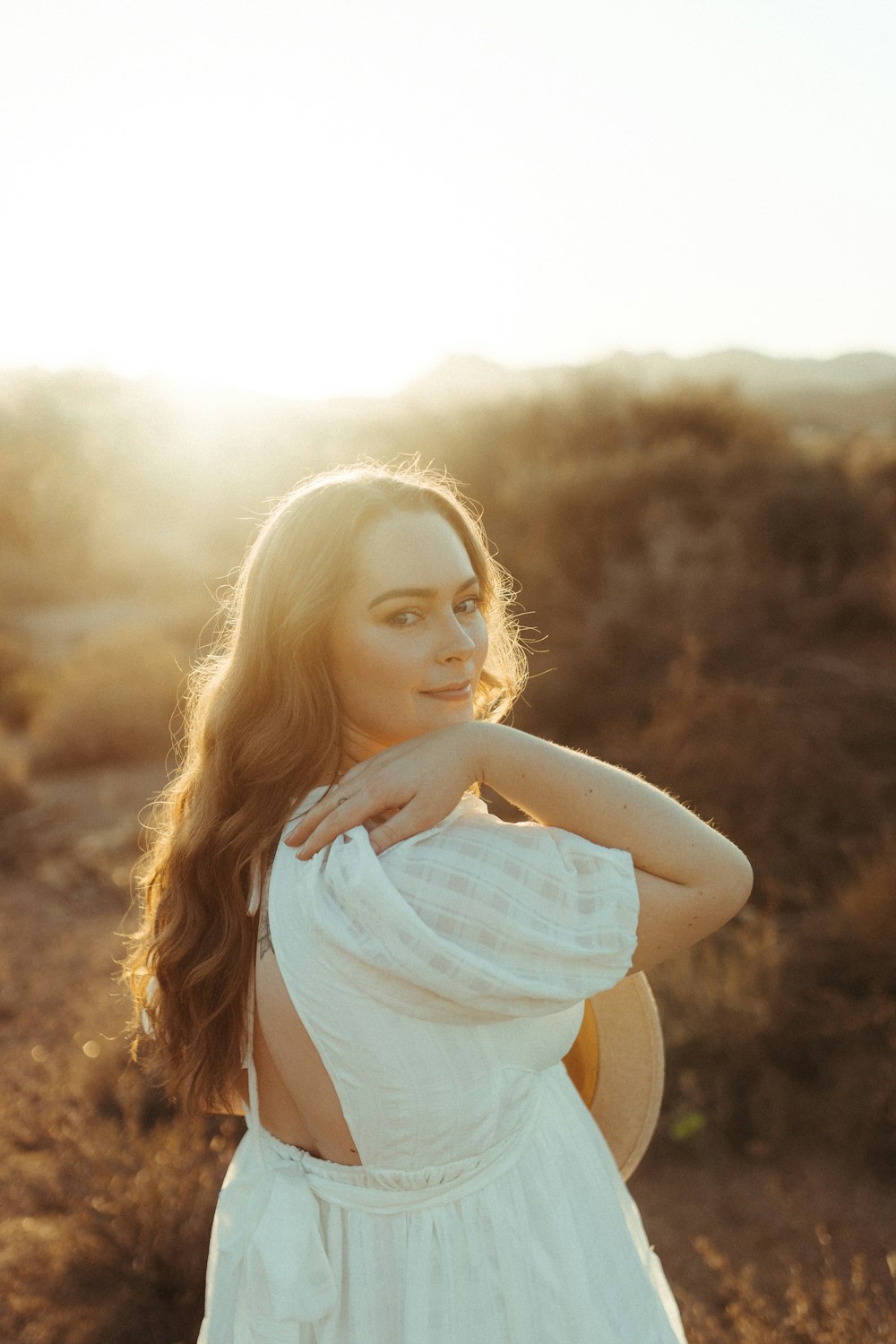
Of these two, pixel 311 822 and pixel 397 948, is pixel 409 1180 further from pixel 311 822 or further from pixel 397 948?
pixel 311 822

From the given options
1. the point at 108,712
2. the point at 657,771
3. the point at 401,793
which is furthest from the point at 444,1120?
the point at 108,712

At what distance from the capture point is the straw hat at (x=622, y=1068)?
1.76m

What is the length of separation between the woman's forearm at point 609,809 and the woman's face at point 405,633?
17cm

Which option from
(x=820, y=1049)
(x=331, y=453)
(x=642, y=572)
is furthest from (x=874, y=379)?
(x=820, y=1049)

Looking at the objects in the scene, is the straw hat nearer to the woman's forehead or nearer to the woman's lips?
the woman's lips

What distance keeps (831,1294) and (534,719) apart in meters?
5.11

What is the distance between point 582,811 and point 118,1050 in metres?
3.71

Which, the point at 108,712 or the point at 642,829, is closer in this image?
the point at 642,829

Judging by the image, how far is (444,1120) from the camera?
126cm

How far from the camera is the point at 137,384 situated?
26.4 metres

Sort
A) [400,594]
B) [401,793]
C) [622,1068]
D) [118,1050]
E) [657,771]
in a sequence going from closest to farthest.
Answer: [401,793] < [400,594] < [622,1068] < [118,1050] < [657,771]

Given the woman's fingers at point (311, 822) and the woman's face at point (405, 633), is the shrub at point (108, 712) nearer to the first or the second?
the woman's face at point (405, 633)

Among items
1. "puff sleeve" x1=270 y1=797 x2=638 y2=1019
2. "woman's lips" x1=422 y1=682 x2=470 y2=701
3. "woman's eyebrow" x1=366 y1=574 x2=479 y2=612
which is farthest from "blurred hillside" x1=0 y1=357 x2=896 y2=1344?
"woman's eyebrow" x1=366 y1=574 x2=479 y2=612

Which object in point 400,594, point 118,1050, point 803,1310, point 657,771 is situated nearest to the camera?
point 400,594
